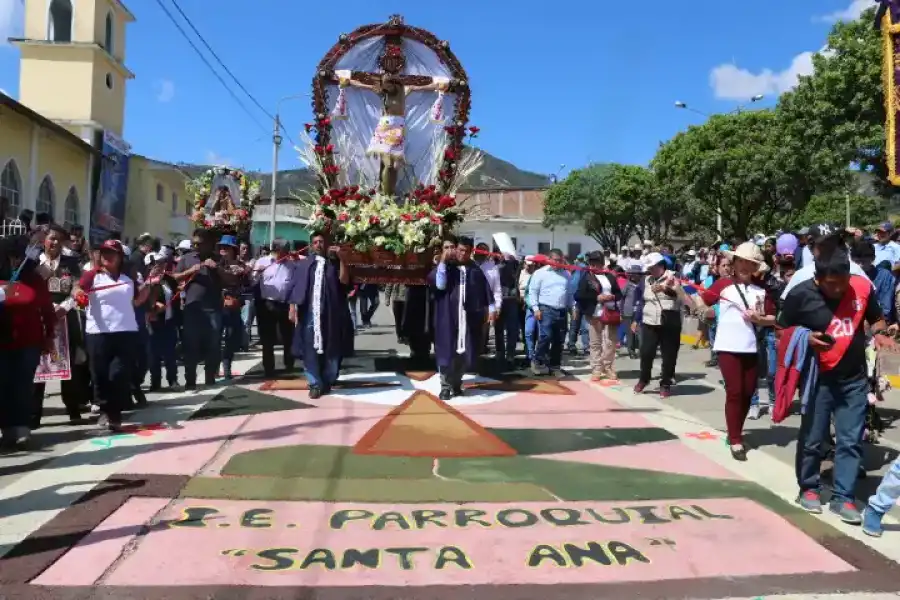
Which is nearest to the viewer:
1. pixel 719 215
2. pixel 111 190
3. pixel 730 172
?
pixel 111 190

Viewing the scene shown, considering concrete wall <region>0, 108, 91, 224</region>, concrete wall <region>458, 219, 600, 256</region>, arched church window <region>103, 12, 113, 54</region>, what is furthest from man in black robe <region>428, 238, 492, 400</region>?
concrete wall <region>458, 219, 600, 256</region>

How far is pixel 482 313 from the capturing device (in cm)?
883

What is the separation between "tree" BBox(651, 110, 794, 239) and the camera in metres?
29.5

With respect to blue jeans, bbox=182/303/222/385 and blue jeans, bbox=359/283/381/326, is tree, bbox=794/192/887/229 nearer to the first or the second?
blue jeans, bbox=359/283/381/326

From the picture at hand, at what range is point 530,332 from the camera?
1168 centimetres

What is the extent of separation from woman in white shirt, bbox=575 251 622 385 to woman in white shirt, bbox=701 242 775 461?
11.3 ft

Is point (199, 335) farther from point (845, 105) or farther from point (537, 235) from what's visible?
point (537, 235)

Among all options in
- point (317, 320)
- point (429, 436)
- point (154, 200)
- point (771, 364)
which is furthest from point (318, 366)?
point (154, 200)

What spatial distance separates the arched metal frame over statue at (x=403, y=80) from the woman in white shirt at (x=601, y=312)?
218 cm

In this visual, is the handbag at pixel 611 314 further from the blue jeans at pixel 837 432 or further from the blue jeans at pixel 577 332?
the blue jeans at pixel 837 432

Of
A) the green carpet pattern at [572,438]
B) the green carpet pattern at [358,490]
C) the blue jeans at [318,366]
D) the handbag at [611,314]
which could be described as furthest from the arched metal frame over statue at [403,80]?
the green carpet pattern at [358,490]

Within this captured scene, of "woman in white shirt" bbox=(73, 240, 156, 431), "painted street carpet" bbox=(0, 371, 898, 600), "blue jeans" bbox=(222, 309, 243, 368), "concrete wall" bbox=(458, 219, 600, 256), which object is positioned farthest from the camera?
"concrete wall" bbox=(458, 219, 600, 256)

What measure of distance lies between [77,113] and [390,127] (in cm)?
2145

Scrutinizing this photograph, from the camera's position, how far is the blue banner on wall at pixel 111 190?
27.4 m
